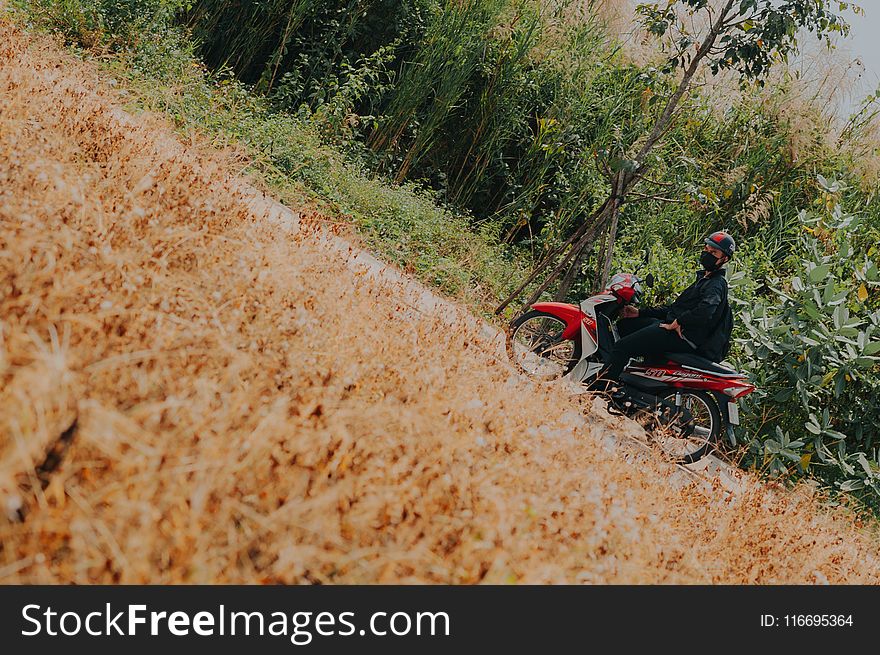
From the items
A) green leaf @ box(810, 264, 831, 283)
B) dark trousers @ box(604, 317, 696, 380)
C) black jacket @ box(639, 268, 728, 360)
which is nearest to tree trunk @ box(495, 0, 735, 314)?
dark trousers @ box(604, 317, 696, 380)

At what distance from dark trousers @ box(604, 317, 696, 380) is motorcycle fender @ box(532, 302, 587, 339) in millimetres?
380

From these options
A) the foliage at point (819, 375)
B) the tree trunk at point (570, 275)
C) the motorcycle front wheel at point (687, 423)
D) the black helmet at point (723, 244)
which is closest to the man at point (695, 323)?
the black helmet at point (723, 244)

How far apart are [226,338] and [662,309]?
4107mm

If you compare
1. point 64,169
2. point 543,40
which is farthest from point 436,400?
point 543,40

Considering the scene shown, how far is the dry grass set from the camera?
6.34ft

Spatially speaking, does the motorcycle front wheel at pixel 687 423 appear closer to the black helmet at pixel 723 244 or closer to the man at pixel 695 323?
the man at pixel 695 323

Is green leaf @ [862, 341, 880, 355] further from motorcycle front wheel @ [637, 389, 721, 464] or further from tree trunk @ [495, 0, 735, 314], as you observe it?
tree trunk @ [495, 0, 735, 314]

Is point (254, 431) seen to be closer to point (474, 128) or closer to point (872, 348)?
point (872, 348)

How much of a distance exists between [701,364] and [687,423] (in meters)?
0.48

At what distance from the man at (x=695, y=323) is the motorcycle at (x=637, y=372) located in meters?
0.09

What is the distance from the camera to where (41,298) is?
2449mm

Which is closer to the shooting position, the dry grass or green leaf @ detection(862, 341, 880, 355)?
the dry grass

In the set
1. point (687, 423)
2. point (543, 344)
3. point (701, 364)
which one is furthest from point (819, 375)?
point (543, 344)

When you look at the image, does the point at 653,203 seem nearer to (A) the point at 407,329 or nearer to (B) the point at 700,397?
(B) the point at 700,397
